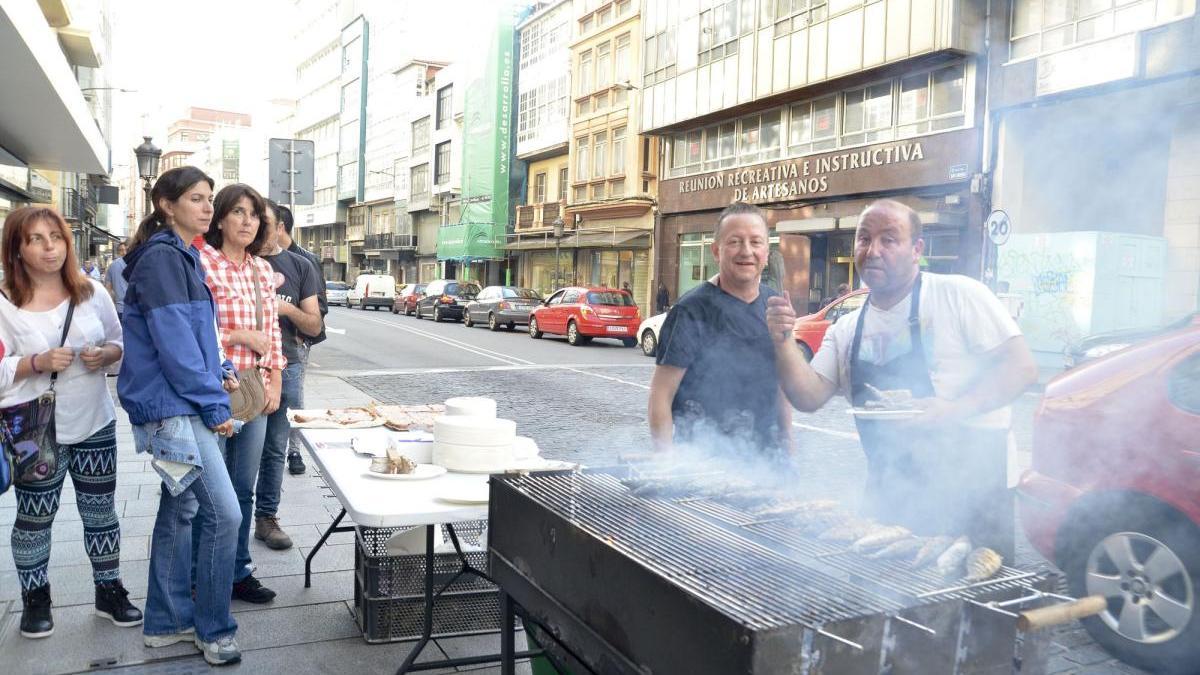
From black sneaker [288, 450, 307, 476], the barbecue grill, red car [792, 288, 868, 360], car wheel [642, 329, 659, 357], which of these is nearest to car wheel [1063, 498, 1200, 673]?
the barbecue grill

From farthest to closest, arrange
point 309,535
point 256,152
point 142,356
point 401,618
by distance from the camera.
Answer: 1. point 256,152
2. point 309,535
3. point 401,618
4. point 142,356

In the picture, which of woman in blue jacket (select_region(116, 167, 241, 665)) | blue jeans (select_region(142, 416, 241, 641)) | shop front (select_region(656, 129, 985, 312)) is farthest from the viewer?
shop front (select_region(656, 129, 985, 312))

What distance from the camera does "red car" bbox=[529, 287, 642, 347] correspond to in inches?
830

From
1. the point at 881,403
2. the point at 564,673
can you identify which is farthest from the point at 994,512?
the point at 564,673

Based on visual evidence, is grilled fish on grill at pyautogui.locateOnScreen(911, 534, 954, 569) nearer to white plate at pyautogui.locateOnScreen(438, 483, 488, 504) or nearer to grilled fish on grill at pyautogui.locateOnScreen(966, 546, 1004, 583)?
grilled fish on grill at pyautogui.locateOnScreen(966, 546, 1004, 583)

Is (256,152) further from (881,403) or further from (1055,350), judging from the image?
(881,403)

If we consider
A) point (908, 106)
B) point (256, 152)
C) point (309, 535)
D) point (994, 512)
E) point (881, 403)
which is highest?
point (256, 152)

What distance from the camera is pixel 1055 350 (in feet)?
42.6

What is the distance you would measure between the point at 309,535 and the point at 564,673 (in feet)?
9.78

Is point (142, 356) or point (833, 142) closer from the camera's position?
point (142, 356)

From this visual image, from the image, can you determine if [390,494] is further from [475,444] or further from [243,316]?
[243,316]

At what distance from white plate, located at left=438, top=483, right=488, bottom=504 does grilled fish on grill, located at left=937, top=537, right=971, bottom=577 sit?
1518 millimetres

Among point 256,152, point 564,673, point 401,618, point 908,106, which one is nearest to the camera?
point 564,673

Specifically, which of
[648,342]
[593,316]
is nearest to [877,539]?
[648,342]
